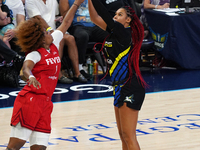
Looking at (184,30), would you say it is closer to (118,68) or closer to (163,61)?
(163,61)

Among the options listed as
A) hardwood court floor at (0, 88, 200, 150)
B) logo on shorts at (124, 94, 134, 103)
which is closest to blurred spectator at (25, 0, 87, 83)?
hardwood court floor at (0, 88, 200, 150)

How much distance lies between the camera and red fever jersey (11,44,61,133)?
292 cm

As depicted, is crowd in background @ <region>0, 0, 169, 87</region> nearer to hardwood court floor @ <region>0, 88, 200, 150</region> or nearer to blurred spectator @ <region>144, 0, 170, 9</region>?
blurred spectator @ <region>144, 0, 170, 9</region>

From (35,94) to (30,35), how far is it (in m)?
0.48

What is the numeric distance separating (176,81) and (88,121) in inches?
107

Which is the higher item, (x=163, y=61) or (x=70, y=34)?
(x=70, y=34)

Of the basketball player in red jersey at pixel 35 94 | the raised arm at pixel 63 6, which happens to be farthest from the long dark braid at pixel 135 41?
the raised arm at pixel 63 6

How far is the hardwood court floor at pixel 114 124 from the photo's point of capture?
12.3ft

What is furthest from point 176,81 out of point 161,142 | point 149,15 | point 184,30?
point 161,142

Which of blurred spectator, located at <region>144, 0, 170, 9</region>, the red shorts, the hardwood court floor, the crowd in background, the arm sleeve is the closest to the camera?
the arm sleeve

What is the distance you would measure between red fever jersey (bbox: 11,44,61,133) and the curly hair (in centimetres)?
7

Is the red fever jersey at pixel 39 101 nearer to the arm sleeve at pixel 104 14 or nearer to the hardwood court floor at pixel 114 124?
the arm sleeve at pixel 104 14

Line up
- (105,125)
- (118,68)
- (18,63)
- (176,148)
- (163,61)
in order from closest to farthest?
1. (118,68)
2. (176,148)
3. (105,125)
4. (18,63)
5. (163,61)

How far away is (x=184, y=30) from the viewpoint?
7445 millimetres
